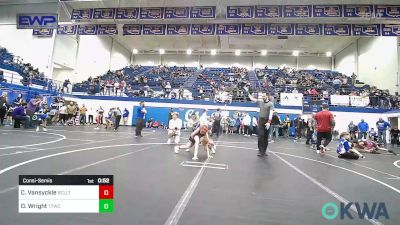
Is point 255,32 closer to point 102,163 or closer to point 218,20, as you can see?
point 218,20

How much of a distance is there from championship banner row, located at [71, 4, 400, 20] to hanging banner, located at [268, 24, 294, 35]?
83 centimetres

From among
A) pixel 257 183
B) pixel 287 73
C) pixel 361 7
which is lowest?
pixel 257 183

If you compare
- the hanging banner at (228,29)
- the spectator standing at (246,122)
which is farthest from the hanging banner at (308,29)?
the spectator standing at (246,122)

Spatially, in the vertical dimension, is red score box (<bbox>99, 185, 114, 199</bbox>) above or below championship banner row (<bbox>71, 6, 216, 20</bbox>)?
below

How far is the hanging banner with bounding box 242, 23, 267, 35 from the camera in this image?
70.2ft

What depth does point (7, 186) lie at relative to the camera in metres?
3.33

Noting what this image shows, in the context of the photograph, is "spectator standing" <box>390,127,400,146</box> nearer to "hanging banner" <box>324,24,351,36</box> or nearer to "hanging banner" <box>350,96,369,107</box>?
"hanging banner" <box>350,96,369,107</box>

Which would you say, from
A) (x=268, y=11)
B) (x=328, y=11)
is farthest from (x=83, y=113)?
(x=328, y=11)

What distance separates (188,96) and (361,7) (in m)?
16.2

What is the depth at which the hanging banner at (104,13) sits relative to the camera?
74.2 ft

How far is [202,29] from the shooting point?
22281mm

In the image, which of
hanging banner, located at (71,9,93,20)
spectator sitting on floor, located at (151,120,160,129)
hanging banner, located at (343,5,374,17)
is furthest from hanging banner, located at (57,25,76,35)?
hanging banner, located at (343,5,374,17)

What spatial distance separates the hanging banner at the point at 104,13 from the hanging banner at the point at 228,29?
30.4 ft

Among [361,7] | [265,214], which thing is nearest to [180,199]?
[265,214]
